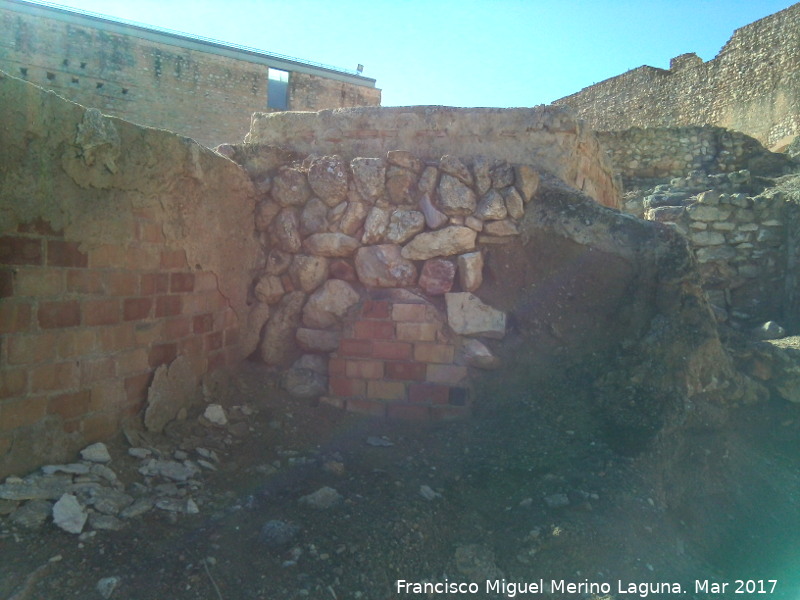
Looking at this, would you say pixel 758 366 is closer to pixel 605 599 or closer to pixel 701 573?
pixel 701 573

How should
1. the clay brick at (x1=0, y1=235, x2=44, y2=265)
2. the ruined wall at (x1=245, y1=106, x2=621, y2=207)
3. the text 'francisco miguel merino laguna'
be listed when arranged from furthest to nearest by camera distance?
the ruined wall at (x1=245, y1=106, x2=621, y2=207) < the clay brick at (x1=0, y1=235, x2=44, y2=265) < the text 'francisco miguel merino laguna'

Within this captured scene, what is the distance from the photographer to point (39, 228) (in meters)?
2.37

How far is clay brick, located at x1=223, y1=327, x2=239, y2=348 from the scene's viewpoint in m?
3.58

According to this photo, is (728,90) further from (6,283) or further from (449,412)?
(6,283)

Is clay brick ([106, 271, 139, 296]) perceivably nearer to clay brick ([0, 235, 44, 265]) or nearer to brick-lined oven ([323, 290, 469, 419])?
clay brick ([0, 235, 44, 265])

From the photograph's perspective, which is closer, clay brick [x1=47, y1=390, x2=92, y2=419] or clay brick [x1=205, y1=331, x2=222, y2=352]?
clay brick [x1=47, y1=390, x2=92, y2=419]

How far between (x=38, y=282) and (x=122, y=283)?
0.42 metres

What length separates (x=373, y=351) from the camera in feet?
11.6

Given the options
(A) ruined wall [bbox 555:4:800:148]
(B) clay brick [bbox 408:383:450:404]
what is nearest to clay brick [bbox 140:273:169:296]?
(B) clay brick [bbox 408:383:450:404]

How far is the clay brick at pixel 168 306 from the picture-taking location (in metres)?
2.98

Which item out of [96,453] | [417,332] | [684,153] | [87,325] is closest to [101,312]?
[87,325]

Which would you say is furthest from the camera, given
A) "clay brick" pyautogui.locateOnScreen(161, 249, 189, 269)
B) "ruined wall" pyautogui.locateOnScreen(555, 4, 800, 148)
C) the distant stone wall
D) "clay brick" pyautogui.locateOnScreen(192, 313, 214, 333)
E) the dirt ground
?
"ruined wall" pyautogui.locateOnScreen(555, 4, 800, 148)

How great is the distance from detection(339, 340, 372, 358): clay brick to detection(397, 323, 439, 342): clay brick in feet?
0.68

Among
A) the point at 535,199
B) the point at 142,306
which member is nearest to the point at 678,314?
the point at 535,199
